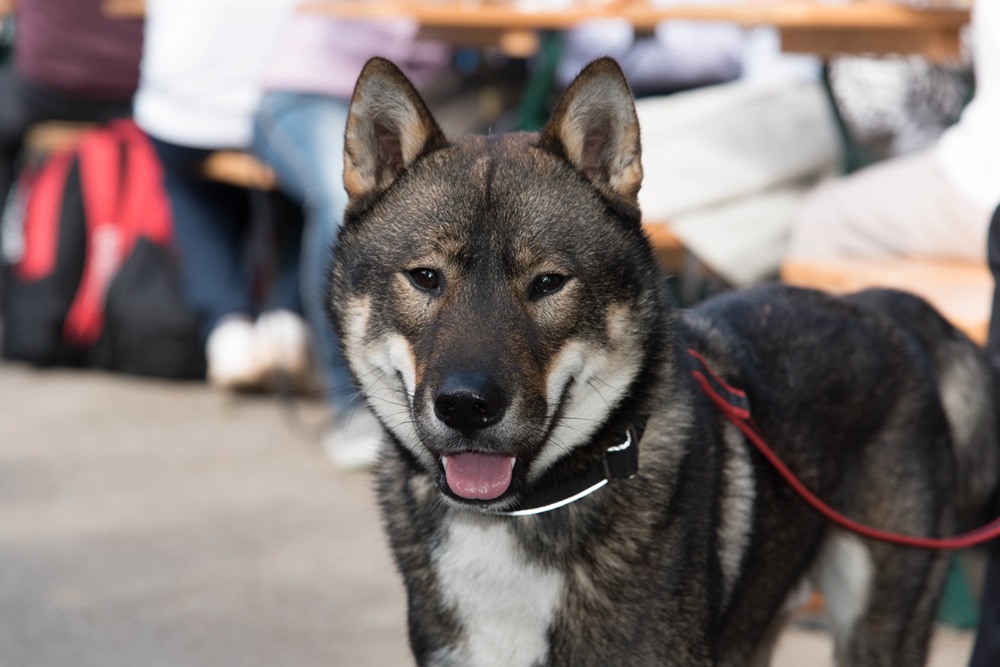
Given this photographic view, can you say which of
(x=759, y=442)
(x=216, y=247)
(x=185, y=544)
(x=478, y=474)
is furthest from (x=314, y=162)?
(x=478, y=474)

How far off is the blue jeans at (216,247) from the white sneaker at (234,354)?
0.38ft

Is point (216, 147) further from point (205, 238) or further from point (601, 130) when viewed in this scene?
point (601, 130)

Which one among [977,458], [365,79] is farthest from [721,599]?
[365,79]

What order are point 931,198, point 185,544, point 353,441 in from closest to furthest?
point 931,198, point 185,544, point 353,441

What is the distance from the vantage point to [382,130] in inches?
101

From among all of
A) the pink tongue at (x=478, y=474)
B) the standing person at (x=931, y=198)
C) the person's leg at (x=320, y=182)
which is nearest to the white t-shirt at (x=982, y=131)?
the standing person at (x=931, y=198)

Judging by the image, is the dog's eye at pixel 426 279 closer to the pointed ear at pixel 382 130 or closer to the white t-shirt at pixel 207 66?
the pointed ear at pixel 382 130

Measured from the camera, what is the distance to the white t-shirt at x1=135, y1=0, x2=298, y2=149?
5.85 m

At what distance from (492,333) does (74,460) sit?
3663 mm

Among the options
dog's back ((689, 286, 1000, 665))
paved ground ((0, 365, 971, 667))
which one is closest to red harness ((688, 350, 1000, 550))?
dog's back ((689, 286, 1000, 665))

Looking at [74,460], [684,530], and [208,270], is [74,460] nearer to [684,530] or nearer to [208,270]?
[208,270]

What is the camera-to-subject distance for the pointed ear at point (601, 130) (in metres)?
2.38

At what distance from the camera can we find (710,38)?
19.6 feet

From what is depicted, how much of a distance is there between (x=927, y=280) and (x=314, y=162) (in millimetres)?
2615
